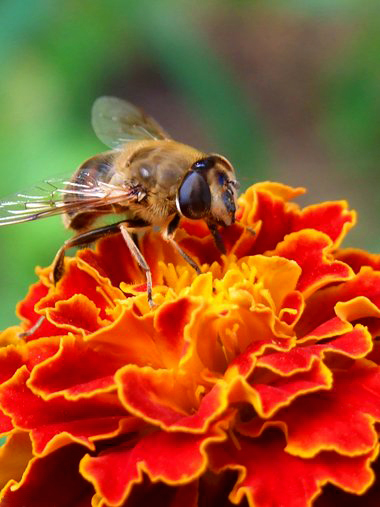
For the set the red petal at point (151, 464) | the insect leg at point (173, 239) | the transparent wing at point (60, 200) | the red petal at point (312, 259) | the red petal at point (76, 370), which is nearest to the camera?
the red petal at point (151, 464)

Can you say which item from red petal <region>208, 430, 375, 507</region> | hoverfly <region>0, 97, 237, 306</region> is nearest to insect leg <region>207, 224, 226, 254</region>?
hoverfly <region>0, 97, 237, 306</region>

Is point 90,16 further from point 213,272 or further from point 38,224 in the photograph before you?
point 213,272

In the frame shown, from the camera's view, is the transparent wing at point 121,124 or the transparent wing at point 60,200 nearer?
the transparent wing at point 60,200

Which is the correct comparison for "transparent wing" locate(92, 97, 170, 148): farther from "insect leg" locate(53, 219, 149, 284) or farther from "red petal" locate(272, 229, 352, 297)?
"red petal" locate(272, 229, 352, 297)

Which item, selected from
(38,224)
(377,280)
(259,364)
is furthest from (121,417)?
(38,224)

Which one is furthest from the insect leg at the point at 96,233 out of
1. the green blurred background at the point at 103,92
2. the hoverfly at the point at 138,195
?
the green blurred background at the point at 103,92

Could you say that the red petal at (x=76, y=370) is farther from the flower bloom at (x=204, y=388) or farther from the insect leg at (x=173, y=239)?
the insect leg at (x=173, y=239)

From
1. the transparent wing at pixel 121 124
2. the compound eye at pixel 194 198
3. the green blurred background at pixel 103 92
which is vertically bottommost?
the green blurred background at pixel 103 92
